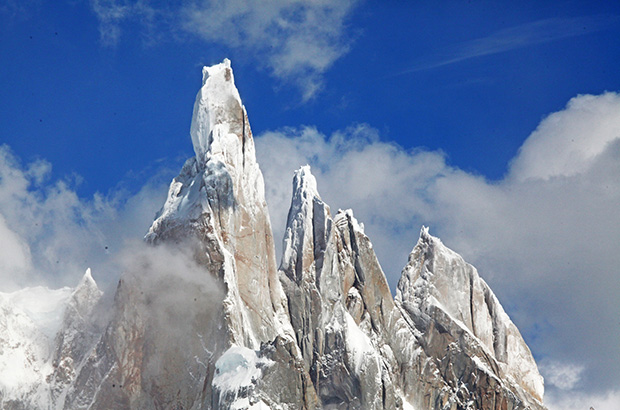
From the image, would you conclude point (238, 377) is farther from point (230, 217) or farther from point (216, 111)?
point (216, 111)

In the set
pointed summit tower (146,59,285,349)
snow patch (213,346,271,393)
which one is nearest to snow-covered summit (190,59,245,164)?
pointed summit tower (146,59,285,349)

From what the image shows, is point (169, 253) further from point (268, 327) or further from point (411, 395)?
point (411, 395)

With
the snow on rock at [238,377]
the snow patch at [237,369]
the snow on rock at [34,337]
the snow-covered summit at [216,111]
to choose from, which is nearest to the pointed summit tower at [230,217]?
the snow-covered summit at [216,111]

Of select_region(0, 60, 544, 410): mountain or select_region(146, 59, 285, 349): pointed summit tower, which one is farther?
select_region(146, 59, 285, 349): pointed summit tower

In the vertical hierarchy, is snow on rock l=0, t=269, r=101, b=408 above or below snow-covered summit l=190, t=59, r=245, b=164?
below

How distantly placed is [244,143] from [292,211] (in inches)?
446

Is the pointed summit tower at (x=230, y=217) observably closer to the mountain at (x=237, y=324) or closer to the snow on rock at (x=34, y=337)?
the mountain at (x=237, y=324)

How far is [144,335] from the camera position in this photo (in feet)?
562

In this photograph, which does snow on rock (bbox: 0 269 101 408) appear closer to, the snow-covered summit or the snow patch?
the snow-covered summit

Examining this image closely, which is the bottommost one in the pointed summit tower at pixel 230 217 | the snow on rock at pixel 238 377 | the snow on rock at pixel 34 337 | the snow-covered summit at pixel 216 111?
the snow on rock at pixel 238 377

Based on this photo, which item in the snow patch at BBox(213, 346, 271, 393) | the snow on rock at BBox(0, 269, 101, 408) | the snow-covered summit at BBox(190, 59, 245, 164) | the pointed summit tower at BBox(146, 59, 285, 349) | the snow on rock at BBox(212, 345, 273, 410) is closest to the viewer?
the snow on rock at BBox(212, 345, 273, 410)

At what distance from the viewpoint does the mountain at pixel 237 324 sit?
550 ft

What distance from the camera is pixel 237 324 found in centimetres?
16888

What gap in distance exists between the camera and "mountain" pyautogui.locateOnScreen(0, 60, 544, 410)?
167500 mm
